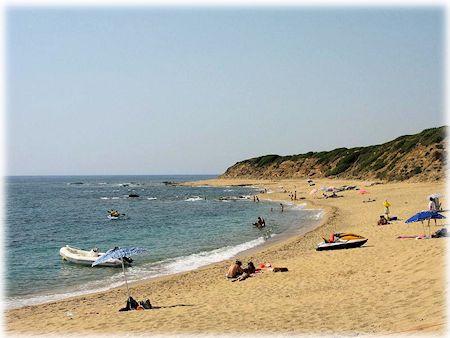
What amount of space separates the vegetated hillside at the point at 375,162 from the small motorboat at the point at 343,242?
49137 millimetres

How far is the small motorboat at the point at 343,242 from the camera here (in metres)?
23.2

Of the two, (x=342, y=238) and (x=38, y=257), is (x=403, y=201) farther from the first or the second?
(x=38, y=257)

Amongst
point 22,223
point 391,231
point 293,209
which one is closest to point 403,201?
point 293,209

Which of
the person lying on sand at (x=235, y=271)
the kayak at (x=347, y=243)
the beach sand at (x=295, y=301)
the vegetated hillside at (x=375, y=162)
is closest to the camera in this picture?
the beach sand at (x=295, y=301)

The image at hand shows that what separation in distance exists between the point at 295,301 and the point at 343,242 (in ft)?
33.5

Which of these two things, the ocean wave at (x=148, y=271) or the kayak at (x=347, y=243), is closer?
the ocean wave at (x=148, y=271)

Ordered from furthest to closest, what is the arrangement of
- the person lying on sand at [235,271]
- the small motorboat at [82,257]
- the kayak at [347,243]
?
the small motorboat at [82,257]
the kayak at [347,243]
the person lying on sand at [235,271]

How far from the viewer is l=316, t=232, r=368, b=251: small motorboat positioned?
76.1 feet

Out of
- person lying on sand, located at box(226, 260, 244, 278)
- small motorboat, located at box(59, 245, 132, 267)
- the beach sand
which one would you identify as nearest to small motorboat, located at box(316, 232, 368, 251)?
the beach sand

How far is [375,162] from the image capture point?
312 ft

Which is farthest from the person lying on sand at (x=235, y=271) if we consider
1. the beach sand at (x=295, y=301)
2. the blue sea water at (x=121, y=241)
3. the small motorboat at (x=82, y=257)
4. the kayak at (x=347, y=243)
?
the small motorboat at (x=82, y=257)

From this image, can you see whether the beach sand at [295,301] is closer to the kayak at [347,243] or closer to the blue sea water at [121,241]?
the kayak at [347,243]

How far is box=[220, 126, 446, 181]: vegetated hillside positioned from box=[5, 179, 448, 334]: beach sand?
53958 mm

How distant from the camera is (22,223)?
5488cm
